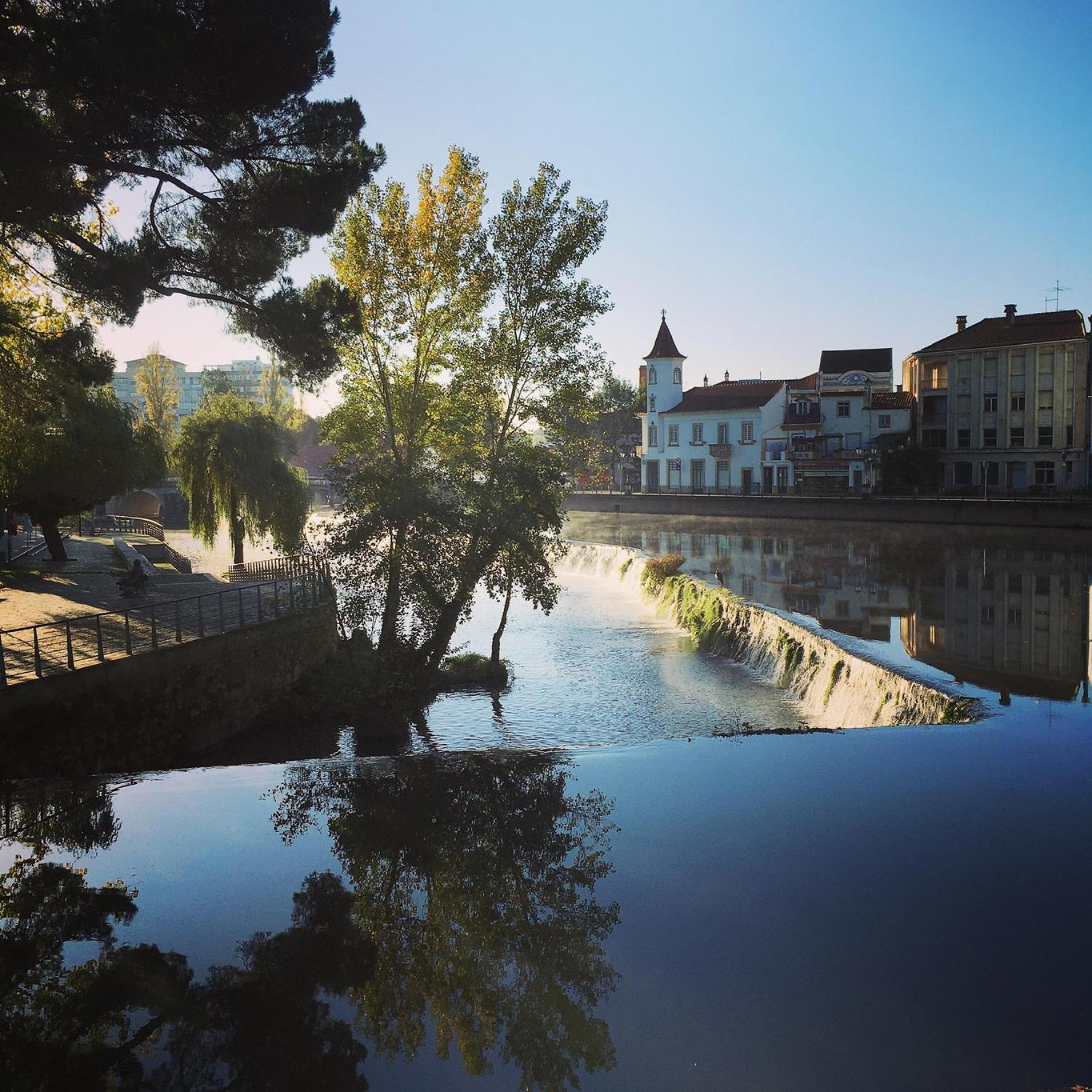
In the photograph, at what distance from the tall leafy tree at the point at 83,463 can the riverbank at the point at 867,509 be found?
140 feet

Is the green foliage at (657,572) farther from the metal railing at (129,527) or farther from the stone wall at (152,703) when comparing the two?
the metal railing at (129,527)

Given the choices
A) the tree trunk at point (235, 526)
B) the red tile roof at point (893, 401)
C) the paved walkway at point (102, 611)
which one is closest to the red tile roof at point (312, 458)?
the red tile roof at point (893, 401)

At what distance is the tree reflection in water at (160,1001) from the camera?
6902 millimetres

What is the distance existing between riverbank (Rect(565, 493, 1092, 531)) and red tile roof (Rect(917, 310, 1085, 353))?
15440 millimetres

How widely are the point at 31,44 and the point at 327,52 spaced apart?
4.83m

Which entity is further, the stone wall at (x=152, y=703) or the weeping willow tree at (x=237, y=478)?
the weeping willow tree at (x=237, y=478)

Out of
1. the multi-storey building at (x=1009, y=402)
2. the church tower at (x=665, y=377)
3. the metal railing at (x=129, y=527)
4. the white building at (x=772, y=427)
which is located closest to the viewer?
the metal railing at (x=129, y=527)

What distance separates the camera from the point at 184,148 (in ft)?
52.1

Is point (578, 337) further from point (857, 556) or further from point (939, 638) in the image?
point (857, 556)

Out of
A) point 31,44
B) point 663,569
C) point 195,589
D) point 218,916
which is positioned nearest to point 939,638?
point 663,569

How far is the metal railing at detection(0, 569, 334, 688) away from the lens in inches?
585

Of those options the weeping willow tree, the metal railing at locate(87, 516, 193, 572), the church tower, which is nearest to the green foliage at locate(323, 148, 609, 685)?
the weeping willow tree

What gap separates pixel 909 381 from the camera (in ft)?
254

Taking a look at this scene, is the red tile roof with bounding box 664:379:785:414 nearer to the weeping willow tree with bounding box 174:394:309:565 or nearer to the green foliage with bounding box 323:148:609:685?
the weeping willow tree with bounding box 174:394:309:565
